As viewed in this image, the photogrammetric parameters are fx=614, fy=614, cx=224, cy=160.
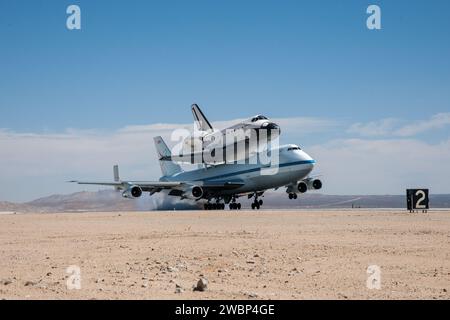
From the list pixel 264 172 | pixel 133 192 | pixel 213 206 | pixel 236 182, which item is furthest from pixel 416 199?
pixel 133 192

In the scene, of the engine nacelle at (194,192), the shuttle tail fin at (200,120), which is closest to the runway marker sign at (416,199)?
the engine nacelle at (194,192)

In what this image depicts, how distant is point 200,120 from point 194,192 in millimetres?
22090

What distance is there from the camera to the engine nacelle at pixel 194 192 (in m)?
80.7

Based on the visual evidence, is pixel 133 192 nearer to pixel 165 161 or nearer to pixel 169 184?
pixel 169 184

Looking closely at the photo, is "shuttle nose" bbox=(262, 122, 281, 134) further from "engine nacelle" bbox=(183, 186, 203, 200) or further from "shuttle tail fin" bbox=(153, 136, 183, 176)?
"shuttle tail fin" bbox=(153, 136, 183, 176)

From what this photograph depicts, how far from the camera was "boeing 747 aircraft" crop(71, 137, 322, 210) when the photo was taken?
237 ft

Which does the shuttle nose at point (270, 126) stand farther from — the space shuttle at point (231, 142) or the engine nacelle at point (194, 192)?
the engine nacelle at point (194, 192)

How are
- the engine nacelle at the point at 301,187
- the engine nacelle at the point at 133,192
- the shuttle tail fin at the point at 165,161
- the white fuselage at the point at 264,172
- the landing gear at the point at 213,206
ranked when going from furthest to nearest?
the shuttle tail fin at the point at 165,161 < the landing gear at the point at 213,206 < the engine nacelle at the point at 133,192 < the engine nacelle at the point at 301,187 < the white fuselage at the point at 264,172

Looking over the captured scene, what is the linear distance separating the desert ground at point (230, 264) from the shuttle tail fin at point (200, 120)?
224 ft

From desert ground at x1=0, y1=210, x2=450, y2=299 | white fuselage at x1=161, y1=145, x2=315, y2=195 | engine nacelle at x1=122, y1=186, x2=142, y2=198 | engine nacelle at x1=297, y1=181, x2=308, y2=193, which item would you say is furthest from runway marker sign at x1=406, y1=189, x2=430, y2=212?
engine nacelle at x1=122, y1=186, x2=142, y2=198

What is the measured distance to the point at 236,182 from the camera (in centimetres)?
7919
